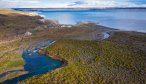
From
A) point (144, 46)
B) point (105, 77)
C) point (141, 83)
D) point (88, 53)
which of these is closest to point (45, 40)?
point (88, 53)

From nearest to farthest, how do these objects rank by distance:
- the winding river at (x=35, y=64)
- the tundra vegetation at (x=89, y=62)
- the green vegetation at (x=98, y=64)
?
the green vegetation at (x=98, y=64) → the tundra vegetation at (x=89, y=62) → the winding river at (x=35, y=64)

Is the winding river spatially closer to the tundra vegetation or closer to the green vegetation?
the tundra vegetation

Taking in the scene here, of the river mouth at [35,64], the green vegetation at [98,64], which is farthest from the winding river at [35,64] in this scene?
the green vegetation at [98,64]

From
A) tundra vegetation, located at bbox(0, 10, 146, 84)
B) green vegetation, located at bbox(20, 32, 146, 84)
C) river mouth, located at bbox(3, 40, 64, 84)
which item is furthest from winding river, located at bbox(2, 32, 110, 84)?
green vegetation, located at bbox(20, 32, 146, 84)

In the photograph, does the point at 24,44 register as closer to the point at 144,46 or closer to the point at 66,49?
the point at 66,49

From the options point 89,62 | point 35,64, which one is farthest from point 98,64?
point 35,64

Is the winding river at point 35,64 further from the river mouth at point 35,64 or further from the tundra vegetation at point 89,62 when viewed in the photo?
the tundra vegetation at point 89,62
